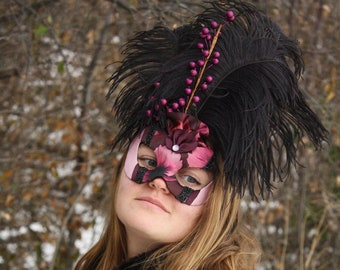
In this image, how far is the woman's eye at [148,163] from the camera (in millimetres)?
2121

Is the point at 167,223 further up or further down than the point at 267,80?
further down

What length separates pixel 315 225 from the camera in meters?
4.84

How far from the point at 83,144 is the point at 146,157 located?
2.22 meters

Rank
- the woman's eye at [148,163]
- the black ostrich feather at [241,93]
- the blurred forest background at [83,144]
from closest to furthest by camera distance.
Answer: the black ostrich feather at [241,93] → the woman's eye at [148,163] → the blurred forest background at [83,144]

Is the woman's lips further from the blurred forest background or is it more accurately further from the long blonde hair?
the blurred forest background

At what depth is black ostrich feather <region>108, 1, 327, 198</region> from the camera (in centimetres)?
201

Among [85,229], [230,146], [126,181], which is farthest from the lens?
[85,229]

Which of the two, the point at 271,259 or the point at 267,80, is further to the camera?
the point at 271,259

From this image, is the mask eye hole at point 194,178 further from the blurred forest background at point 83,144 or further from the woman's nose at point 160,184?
the blurred forest background at point 83,144

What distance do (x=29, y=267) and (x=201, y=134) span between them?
9.62 feet

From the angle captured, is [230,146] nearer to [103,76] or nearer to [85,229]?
[103,76]

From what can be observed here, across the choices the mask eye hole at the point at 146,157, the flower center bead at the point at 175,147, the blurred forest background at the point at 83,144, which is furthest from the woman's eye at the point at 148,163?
the blurred forest background at the point at 83,144

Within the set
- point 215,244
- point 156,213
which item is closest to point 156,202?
point 156,213

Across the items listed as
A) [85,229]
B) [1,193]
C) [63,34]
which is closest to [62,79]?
[63,34]
